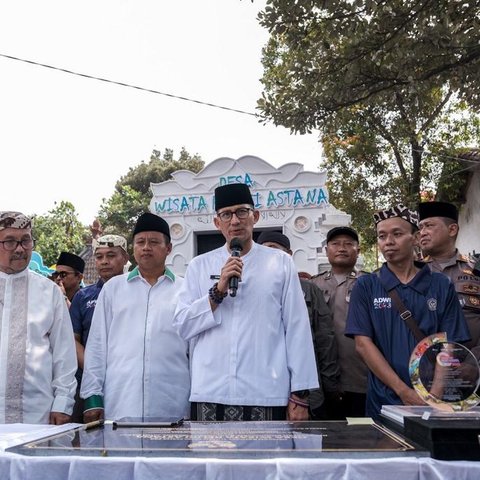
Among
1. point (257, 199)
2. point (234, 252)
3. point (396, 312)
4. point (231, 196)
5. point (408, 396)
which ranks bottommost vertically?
point (408, 396)

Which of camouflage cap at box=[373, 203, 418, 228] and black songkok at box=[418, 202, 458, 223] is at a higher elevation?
black songkok at box=[418, 202, 458, 223]

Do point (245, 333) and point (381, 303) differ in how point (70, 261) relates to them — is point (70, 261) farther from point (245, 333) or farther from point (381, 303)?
point (381, 303)

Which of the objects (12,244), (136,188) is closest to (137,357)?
(12,244)

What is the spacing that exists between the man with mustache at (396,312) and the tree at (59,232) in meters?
25.8

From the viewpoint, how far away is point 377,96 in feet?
22.4

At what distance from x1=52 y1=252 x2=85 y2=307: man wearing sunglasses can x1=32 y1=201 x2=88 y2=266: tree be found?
74.6 ft

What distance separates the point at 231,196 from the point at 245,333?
725mm

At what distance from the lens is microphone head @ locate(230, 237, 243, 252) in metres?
3.01

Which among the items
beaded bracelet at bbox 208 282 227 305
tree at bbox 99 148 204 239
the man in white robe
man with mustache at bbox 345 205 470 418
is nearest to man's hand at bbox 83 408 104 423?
the man in white robe

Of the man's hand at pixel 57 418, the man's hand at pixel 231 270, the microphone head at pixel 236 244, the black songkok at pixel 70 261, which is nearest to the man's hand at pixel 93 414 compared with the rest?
the man's hand at pixel 57 418

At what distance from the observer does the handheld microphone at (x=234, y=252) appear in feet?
9.20

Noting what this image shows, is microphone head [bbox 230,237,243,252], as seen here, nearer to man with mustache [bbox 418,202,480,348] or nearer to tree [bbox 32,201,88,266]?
man with mustache [bbox 418,202,480,348]

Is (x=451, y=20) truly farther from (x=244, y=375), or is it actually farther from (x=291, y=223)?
(x=291, y=223)

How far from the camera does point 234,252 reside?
9.78 feet
